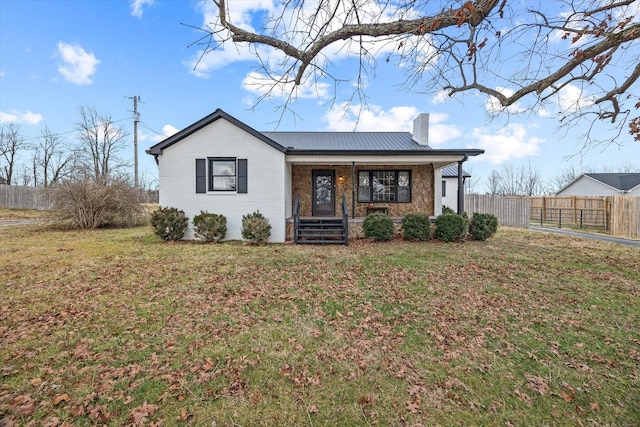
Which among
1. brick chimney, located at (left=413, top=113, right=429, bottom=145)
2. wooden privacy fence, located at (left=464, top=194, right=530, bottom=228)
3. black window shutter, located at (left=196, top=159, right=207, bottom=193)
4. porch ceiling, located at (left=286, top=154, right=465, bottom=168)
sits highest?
brick chimney, located at (left=413, top=113, right=429, bottom=145)

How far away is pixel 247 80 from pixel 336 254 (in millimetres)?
5639

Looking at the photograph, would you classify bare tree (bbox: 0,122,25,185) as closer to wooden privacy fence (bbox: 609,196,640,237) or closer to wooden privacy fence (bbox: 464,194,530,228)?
wooden privacy fence (bbox: 464,194,530,228)

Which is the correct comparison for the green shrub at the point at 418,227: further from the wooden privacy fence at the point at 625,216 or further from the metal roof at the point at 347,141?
the wooden privacy fence at the point at 625,216

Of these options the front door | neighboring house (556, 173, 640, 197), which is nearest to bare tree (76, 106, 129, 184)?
the front door

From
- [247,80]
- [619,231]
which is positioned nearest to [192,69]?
[247,80]

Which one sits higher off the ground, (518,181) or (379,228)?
(518,181)

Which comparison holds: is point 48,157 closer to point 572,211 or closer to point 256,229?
point 256,229

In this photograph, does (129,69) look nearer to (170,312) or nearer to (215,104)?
(215,104)

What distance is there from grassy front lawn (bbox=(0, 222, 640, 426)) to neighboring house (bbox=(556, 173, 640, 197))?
87.1 feet

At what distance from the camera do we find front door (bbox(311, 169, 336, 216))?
13227mm

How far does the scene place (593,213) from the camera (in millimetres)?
18781

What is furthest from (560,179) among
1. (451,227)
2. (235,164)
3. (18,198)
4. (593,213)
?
(18,198)

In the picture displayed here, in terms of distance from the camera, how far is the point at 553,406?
2.64 m

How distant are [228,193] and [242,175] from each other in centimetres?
86
